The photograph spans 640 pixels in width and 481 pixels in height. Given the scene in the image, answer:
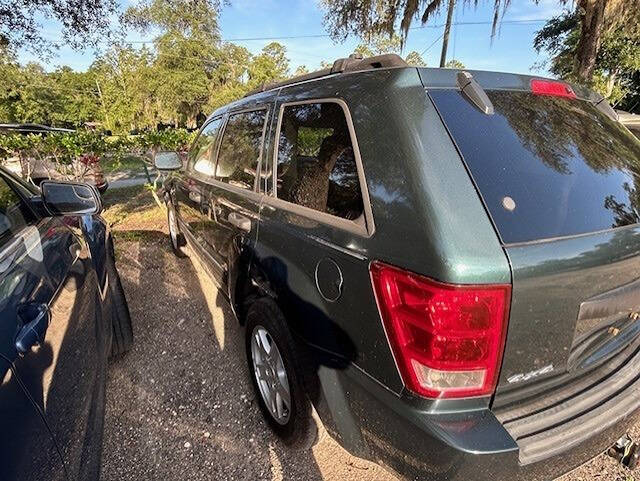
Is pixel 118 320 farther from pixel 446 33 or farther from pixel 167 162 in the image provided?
pixel 446 33

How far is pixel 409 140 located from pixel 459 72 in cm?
47

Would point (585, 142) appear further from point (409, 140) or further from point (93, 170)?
point (93, 170)

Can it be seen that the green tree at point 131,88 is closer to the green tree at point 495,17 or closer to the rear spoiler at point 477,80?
the green tree at point 495,17

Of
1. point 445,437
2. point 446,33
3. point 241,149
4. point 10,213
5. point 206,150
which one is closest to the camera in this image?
point 445,437

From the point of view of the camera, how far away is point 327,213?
1665mm

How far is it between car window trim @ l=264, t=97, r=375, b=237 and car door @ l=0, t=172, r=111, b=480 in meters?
1.01

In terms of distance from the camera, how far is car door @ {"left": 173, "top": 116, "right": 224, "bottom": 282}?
10.3ft

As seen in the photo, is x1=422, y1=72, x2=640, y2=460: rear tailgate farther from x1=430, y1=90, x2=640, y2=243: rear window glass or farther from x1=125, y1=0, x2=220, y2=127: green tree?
x1=125, y1=0, x2=220, y2=127: green tree

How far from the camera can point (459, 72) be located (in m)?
1.56

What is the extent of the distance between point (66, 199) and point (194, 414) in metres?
1.46

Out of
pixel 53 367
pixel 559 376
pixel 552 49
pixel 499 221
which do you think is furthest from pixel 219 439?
pixel 552 49

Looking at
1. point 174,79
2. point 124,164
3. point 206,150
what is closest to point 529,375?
point 206,150

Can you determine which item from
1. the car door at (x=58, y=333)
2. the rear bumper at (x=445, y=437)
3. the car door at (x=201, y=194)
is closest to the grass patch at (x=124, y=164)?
the car door at (x=201, y=194)

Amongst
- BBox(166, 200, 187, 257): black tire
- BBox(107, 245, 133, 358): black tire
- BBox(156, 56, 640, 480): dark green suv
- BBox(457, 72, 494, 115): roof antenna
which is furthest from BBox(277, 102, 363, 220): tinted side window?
BBox(166, 200, 187, 257): black tire
